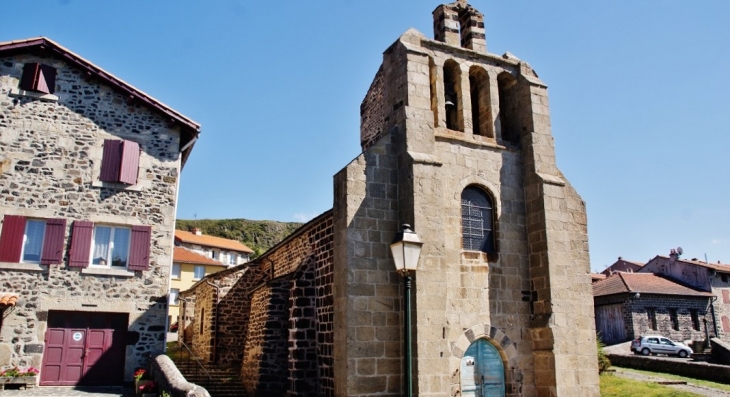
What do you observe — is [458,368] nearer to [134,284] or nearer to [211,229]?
[134,284]

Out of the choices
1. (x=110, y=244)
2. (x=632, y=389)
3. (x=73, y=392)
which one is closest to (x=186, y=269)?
(x=110, y=244)

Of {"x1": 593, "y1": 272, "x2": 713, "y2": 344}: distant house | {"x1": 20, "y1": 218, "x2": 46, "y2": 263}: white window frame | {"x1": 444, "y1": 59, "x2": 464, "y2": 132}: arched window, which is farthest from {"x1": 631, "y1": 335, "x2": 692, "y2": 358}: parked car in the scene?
{"x1": 20, "y1": 218, "x2": 46, "y2": 263}: white window frame

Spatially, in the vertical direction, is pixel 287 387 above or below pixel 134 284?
below

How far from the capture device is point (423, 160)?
12680mm

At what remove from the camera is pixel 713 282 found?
35.8m

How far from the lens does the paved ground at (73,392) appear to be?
43.4 feet

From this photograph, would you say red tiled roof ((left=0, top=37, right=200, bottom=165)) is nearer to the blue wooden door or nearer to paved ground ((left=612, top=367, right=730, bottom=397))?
the blue wooden door

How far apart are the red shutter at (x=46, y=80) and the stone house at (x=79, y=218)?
28 mm

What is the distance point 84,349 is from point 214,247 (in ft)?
123

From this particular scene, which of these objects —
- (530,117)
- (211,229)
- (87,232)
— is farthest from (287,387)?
(211,229)

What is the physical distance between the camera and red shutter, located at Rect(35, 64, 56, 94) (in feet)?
51.0

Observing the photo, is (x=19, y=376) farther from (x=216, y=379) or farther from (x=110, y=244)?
(x=216, y=379)

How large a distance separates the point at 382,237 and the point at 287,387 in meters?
5.26

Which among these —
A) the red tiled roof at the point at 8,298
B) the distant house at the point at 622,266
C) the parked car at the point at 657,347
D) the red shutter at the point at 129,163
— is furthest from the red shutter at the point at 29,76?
the distant house at the point at 622,266
